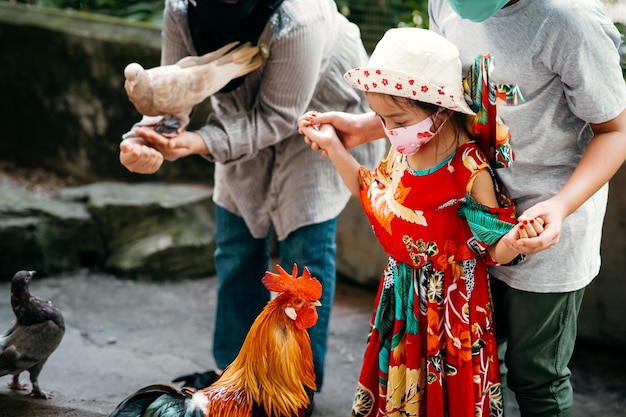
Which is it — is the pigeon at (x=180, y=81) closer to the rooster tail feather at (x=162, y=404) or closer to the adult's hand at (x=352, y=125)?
the adult's hand at (x=352, y=125)

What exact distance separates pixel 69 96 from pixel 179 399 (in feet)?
13.0

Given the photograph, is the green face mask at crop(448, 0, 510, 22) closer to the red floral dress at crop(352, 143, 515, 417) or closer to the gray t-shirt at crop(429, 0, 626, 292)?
the gray t-shirt at crop(429, 0, 626, 292)

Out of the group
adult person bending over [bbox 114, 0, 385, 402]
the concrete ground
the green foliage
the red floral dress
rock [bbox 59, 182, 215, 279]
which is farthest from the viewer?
the green foliage

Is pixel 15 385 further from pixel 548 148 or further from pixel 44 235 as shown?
pixel 44 235

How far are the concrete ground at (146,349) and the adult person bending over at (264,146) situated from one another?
0.54 m

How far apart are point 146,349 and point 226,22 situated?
6.08ft

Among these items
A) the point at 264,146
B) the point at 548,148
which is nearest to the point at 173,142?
the point at 264,146

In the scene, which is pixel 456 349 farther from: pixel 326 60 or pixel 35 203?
pixel 35 203

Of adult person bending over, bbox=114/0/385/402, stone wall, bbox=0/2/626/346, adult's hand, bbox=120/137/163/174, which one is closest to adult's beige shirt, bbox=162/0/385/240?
adult person bending over, bbox=114/0/385/402

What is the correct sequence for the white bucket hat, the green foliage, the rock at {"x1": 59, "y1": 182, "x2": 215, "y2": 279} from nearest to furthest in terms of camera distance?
the white bucket hat, the rock at {"x1": 59, "y1": 182, "x2": 215, "y2": 279}, the green foliage

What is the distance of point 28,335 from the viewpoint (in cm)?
249

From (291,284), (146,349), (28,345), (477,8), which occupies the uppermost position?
(477,8)

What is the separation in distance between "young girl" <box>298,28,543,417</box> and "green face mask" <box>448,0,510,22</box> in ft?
0.25

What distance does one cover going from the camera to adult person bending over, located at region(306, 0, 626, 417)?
70.3 inches
